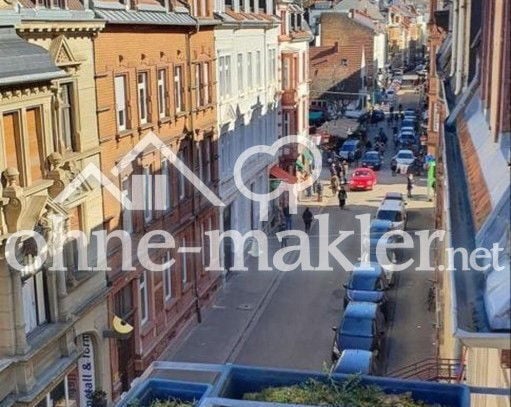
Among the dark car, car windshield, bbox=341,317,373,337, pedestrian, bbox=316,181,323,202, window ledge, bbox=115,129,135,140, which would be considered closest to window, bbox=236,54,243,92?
window ledge, bbox=115,129,135,140

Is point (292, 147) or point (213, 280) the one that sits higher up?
point (292, 147)

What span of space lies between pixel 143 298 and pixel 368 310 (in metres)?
6.02

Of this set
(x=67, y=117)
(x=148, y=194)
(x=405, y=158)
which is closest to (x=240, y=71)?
(x=148, y=194)

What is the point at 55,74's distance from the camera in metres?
13.4

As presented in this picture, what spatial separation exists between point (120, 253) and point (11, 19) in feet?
21.8

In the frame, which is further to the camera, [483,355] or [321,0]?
[321,0]

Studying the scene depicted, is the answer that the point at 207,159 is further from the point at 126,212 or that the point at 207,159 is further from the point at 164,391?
the point at 164,391

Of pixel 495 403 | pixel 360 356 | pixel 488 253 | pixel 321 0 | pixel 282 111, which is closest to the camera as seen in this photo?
pixel 488 253

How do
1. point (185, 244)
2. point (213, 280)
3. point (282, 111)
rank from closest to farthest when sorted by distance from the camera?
point (185, 244), point (213, 280), point (282, 111)

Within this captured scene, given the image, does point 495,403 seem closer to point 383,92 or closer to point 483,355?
point 483,355

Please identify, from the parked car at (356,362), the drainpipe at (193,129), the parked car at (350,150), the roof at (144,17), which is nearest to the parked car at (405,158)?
the parked car at (350,150)

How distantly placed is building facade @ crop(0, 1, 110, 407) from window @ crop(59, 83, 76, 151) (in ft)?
0.07

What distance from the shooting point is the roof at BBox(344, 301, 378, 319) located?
65.9ft

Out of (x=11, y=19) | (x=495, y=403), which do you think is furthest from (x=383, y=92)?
(x=495, y=403)
